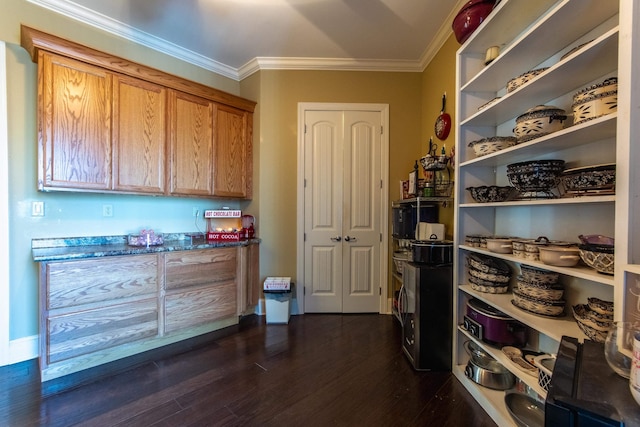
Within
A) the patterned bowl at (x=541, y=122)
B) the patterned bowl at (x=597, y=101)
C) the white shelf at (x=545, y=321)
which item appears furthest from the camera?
the patterned bowl at (x=541, y=122)

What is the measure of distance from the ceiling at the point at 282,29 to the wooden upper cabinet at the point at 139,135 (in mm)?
590

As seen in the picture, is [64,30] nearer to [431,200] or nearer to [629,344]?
[431,200]

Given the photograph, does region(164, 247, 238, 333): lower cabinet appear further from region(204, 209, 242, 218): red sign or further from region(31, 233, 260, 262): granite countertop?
region(204, 209, 242, 218): red sign

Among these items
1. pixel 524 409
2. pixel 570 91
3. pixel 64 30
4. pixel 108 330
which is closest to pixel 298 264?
pixel 108 330

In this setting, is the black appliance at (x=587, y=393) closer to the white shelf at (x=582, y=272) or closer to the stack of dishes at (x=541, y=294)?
the white shelf at (x=582, y=272)

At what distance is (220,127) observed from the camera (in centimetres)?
279

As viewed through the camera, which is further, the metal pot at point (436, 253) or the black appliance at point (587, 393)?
the metal pot at point (436, 253)

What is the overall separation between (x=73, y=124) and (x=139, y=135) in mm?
425

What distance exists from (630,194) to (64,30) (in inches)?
145

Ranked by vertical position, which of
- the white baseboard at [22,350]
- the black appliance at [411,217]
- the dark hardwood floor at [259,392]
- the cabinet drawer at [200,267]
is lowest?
the dark hardwood floor at [259,392]

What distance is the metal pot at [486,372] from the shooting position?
1.60 metres

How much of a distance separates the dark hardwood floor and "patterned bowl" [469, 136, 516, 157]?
155 cm

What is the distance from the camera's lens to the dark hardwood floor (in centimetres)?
147

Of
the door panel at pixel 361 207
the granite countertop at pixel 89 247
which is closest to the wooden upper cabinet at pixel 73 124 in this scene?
the granite countertop at pixel 89 247
